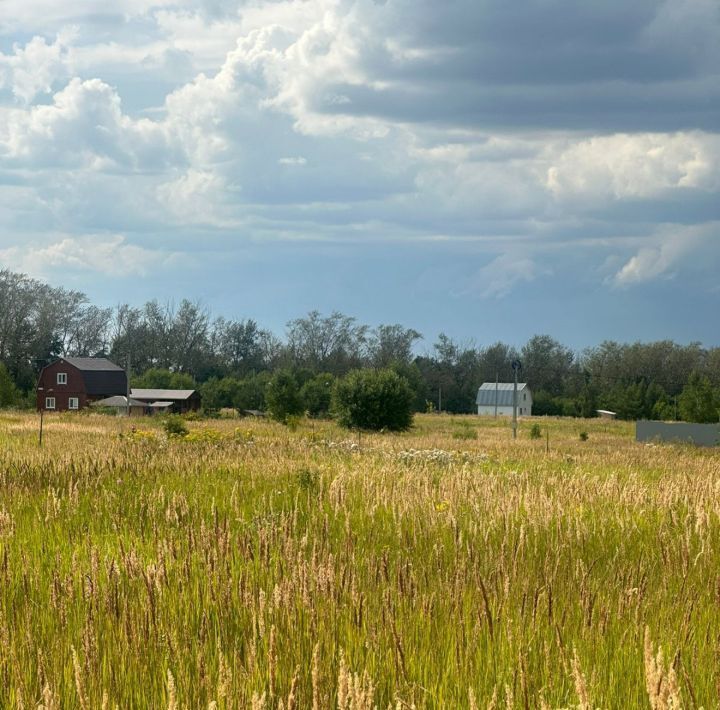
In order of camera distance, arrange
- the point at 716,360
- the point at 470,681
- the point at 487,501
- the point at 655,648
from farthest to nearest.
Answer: the point at 716,360, the point at 487,501, the point at 655,648, the point at 470,681

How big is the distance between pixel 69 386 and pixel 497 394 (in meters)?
50.3

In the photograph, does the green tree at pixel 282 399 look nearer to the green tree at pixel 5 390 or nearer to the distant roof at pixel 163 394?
the green tree at pixel 5 390

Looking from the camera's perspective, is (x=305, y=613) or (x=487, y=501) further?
(x=487, y=501)

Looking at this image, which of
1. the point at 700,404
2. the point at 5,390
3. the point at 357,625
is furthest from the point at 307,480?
the point at 5,390

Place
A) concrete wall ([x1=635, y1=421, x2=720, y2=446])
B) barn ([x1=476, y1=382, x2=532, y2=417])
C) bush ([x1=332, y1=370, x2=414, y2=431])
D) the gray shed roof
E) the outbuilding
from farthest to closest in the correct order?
barn ([x1=476, y1=382, x2=532, y2=417]) < the gray shed roof < the outbuilding < bush ([x1=332, y1=370, x2=414, y2=431]) < concrete wall ([x1=635, y1=421, x2=720, y2=446])

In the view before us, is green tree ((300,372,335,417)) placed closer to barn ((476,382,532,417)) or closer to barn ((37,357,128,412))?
barn ((37,357,128,412))

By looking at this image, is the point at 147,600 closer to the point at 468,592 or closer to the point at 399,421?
the point at 468,592

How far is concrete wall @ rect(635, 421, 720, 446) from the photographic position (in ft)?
155

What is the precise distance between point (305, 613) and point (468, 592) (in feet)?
3.50

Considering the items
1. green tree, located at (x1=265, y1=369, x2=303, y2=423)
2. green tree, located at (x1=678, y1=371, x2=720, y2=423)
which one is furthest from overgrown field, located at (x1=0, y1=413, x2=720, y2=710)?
green tree, located at (x1=678, y1=371, x2=720, y2=423)

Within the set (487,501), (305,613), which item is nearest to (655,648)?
(305,613)

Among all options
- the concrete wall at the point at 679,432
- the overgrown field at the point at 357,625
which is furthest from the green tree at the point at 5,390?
the overgrown field at the point at 357,625

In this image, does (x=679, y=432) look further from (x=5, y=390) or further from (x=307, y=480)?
(x=5, y=390)

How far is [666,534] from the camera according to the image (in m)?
7.80
